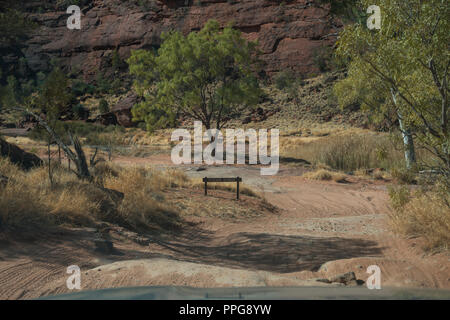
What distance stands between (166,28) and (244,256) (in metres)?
61.5

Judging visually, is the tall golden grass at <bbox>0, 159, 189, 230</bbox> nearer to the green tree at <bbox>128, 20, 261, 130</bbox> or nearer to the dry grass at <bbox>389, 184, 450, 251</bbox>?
the dry grass at <bbox>389, 184, 450, 251</bbox>

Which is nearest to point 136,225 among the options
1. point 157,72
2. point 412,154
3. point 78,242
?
point 78,242

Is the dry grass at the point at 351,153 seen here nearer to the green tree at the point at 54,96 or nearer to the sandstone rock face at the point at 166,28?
the green tree at the point at 54,96

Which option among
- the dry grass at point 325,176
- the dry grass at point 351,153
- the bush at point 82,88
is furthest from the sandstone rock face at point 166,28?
the dry grass at point 325,176

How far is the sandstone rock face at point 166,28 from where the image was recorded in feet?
187

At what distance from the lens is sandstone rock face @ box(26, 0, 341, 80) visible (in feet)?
187

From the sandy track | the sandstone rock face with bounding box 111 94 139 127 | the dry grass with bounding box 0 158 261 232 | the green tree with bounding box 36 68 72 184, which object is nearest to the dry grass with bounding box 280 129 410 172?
the sandy track

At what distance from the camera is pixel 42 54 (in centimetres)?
6806

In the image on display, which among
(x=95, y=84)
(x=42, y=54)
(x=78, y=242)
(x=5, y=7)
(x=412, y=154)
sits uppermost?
(x=42, y=54)

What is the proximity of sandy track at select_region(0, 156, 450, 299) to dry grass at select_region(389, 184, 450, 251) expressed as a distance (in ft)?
0.75

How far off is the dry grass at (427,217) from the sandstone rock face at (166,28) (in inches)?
1935
